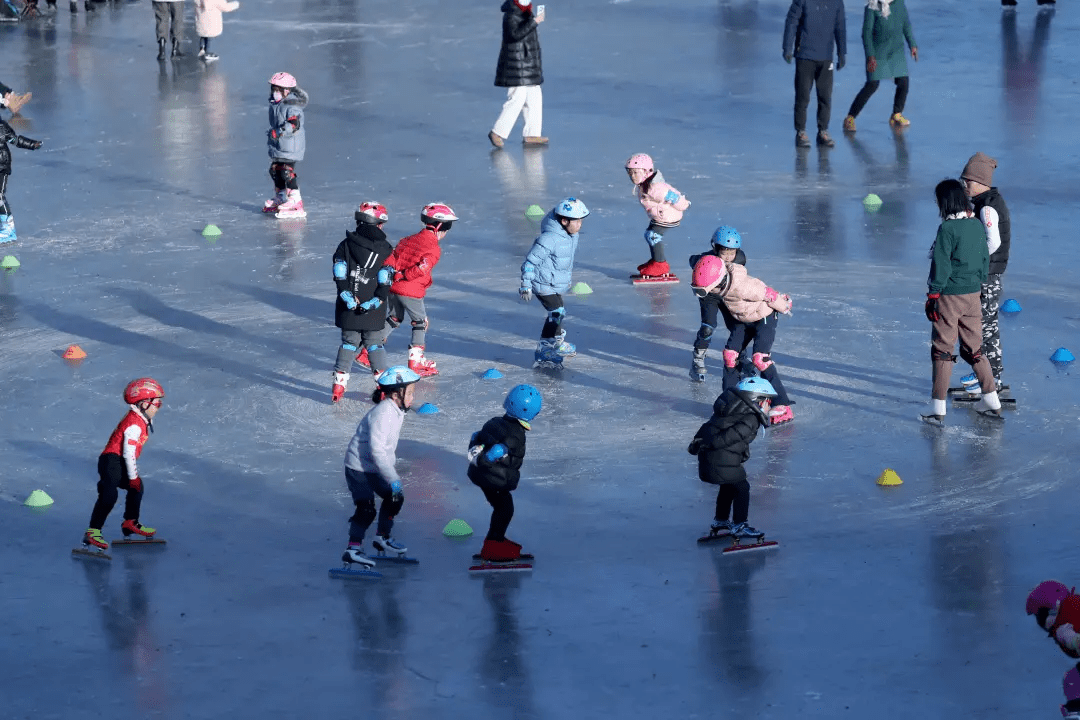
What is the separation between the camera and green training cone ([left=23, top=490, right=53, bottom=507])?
33.8 feet

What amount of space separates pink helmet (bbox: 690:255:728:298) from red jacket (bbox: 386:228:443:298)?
2.30 metres

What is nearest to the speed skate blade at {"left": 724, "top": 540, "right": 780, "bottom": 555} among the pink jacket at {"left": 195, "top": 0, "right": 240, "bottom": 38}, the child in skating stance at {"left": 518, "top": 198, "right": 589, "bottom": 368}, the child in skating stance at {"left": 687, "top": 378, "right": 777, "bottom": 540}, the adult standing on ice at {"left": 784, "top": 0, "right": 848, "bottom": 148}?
the child in skating stance at {"left": 687, "top": 378, "right": 777, "bottom": 540}

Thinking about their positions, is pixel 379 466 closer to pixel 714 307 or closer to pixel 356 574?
pixel 356 574

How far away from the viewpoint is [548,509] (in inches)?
400

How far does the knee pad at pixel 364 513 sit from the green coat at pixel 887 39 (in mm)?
13158

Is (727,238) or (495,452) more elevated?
(727,238)

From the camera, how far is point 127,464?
9578 mm

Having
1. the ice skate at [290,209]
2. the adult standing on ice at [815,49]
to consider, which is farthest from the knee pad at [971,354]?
the adult standing on ice at [815,49]

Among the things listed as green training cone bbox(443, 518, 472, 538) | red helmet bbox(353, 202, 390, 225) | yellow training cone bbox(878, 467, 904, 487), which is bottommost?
green training cone bbox(443, 518, 472, 538)

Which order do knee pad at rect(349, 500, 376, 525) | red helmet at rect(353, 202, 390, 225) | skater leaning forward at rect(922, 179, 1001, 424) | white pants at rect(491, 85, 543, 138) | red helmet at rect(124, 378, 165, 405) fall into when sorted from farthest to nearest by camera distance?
white pants at rect(491, 85, 543, 138)
red helmet at rect(353, 202, 390, 225)
skater leaning forward at rect(922, 179, 1001, 424)
red helmet at rect(124, 378, 165, 405)
knee pad at rect(349, 500, 376, 525)

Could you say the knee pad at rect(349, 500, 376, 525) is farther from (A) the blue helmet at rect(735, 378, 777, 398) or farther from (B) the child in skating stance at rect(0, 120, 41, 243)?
(B) the child in skating stance at rect(0, 120, 41, 243)

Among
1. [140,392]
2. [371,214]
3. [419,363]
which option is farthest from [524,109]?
[140,392]

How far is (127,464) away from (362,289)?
9.51ft

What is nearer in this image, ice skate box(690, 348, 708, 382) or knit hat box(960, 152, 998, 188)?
knit hat box(960, 152, 998, 188)
